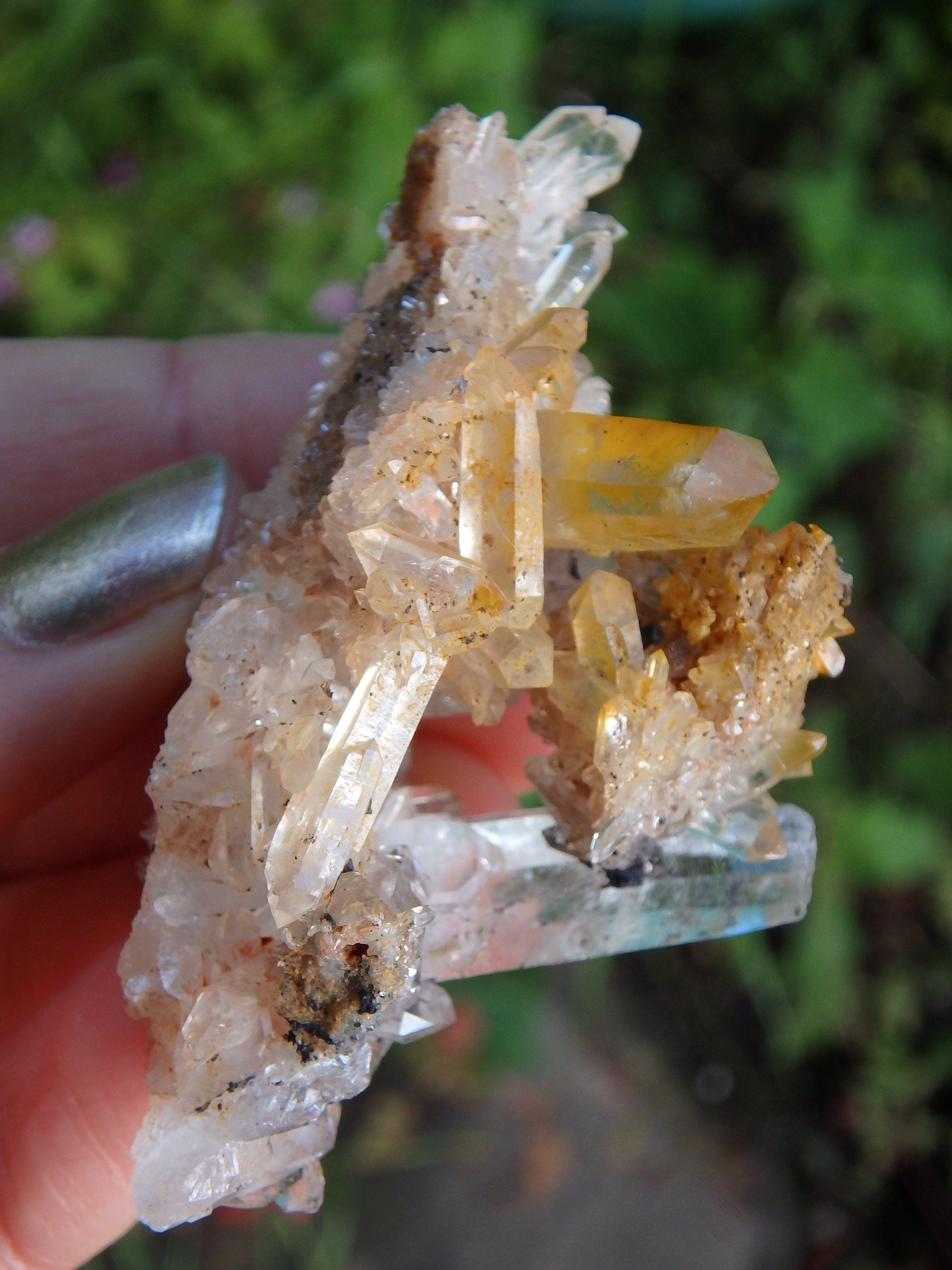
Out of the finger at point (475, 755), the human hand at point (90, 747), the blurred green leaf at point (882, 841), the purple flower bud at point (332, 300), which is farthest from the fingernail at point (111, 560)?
the blurred green leaf at point (882, 841)

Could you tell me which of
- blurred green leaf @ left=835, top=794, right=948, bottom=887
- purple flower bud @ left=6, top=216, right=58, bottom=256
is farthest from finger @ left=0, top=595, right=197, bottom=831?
blurred green leaf @ left=835, top=794, right=948, bottom=887

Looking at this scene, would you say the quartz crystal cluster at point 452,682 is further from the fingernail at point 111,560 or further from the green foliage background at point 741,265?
the green foliage background at point 741,265

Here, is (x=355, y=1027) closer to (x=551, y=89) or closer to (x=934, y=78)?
(x=551, y=89)

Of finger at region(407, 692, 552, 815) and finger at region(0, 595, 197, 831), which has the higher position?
finger at region(0, 595, 197, 831)

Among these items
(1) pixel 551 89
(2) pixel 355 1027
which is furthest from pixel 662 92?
(2) pixel 355 1027

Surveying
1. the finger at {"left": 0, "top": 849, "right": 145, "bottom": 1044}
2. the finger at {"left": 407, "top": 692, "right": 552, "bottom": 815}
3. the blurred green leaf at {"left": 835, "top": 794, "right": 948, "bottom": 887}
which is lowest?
the blurred green leaf at {"left": 835, "top": 794, "right": 948, "bottom": 887}

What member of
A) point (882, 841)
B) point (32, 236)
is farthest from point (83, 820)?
point (882, 841)

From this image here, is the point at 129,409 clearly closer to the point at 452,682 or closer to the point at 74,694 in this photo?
the point at 74,694

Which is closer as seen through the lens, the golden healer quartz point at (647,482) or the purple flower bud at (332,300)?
the golden healer quartz point at (647,482)

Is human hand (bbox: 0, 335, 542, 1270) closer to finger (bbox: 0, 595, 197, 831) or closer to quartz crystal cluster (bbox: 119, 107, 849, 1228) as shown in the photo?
finger (bbox: 0, 595, 197, 831)

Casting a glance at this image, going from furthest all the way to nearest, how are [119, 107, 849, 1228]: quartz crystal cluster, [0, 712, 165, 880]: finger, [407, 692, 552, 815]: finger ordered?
[407, 692, 552, 815]: finger < [0, 712, 165, 880]: finger < [119, 107, 849, 1228]: quartz crystal cluster
